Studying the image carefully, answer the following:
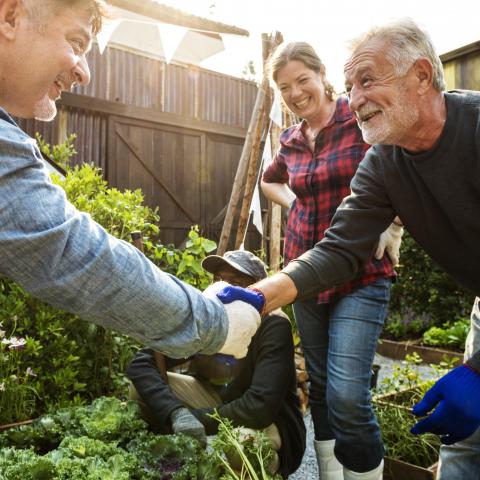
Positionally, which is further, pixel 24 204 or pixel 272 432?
pixel 272 432

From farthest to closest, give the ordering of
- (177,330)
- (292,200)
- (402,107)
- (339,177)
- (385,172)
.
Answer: (292,200)
(339,177)
(385,172)
(402,107)
(177,330)

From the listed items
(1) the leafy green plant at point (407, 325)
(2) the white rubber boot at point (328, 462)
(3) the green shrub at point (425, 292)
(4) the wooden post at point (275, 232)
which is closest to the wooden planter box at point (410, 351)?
(1) the leafy green plant at point (407, 325)

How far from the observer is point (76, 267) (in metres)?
1.19

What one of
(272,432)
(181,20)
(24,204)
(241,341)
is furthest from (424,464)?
(181,20)

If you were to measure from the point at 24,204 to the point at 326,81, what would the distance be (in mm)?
1931

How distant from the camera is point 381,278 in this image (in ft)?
7.61

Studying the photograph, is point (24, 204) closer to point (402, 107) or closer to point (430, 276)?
point (402, 107)

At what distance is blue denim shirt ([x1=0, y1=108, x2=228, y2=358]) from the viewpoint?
3.71 ft

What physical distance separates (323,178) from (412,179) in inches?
23.2

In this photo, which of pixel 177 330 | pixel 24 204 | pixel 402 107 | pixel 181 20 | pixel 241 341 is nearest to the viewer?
pixel 24 204

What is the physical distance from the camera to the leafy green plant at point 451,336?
5914 mm

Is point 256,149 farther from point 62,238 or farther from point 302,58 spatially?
point 62,238

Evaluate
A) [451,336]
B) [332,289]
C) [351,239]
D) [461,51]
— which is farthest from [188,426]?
[461,51]

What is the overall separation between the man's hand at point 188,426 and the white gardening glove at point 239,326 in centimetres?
94
